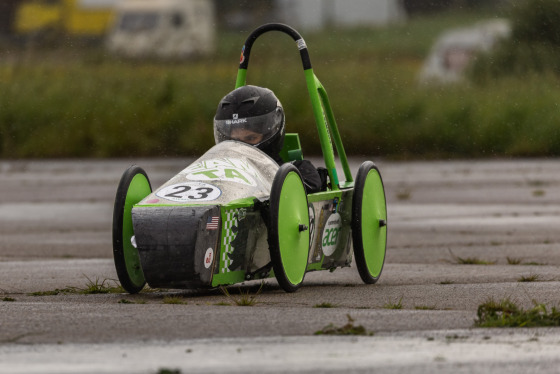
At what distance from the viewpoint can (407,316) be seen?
6957 mm

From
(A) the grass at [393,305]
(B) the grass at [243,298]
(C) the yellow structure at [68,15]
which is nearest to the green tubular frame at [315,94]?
(B) the grass at [243,298]

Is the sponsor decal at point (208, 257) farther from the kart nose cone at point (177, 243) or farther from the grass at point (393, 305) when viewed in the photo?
the grass at point (393, 305)

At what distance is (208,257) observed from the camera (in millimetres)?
7715

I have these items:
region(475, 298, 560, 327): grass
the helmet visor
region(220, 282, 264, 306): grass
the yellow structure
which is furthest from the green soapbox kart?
the yellow structure

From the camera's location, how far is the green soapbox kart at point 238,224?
25.2ft

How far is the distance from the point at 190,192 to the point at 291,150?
1874 millimetres

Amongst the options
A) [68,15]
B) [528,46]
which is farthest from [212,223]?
[68,15]

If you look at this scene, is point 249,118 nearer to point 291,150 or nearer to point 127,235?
point 291,150

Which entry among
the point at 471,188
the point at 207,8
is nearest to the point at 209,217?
the point at 471,188

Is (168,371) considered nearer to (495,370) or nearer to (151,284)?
(495,370)

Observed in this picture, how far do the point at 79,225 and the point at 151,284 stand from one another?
7055mm

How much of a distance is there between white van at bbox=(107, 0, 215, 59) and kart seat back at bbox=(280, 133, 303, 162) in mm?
23036

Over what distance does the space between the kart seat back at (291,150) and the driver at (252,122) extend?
47 centimetres

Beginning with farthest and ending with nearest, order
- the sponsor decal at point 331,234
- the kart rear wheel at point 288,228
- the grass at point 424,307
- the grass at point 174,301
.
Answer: the sponsor decal at point 331,234 < the kart rear wheel at point 288,228 < the grass at point 174,301 < the grass at point 424,307
